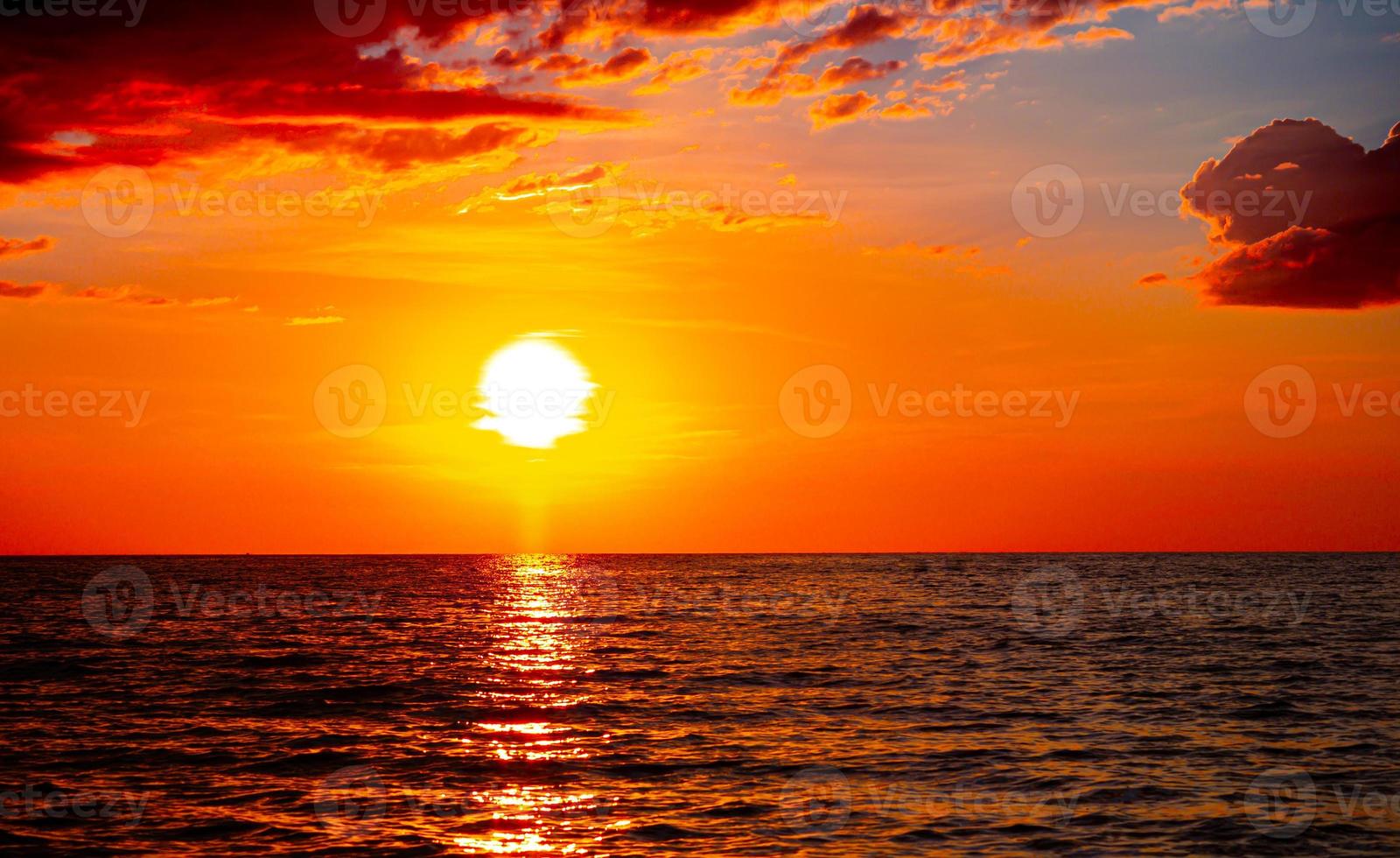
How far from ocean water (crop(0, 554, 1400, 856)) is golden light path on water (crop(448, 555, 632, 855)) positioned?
0.11 meters

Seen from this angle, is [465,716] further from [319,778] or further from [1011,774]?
[1011,774]

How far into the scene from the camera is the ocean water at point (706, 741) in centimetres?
2222

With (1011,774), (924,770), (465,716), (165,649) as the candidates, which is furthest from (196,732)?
(165,649)

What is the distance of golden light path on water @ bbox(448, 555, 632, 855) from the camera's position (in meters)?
21.8

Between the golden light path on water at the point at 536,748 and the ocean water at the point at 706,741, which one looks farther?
the ocean water at the point at 706,741

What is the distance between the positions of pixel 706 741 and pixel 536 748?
4.42m

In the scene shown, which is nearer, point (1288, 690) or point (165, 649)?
point (1288, 690)

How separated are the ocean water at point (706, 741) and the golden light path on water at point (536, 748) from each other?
0.11 m

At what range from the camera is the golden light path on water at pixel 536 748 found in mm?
21766

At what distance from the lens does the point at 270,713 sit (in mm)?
36406

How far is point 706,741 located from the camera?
30906mm

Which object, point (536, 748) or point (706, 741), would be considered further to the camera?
point (706, 741)

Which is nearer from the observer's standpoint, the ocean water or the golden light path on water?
the golden light path on water

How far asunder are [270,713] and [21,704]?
27.7 ft
